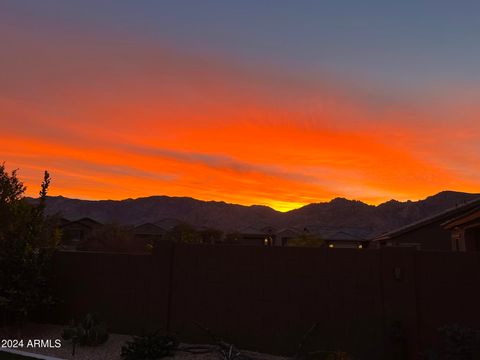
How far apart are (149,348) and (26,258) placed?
15.7 ft

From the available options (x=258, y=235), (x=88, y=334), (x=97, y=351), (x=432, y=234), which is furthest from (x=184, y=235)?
(x=258, y=235)

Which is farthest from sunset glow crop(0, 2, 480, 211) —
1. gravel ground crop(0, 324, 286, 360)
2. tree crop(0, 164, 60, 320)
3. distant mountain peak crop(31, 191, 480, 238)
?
distant mountain peak crop(31, 191, 480, 238)

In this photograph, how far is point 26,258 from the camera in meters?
12.0

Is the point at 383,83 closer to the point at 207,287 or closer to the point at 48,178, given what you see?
the point at 207,287

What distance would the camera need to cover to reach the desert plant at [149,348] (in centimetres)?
981

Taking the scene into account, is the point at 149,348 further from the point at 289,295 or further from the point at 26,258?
the point at 26,258

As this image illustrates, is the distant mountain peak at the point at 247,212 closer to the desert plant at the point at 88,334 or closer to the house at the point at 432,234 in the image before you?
the house at the point at 432,234

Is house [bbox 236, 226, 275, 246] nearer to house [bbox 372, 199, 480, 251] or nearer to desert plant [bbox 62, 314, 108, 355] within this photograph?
house [bbox 372, 199, 480, 251]

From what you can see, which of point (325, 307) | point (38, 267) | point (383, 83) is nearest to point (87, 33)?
point (38, 267)

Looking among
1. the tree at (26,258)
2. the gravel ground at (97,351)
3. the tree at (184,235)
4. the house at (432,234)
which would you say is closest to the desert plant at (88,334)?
the gravel ground at (97,351)

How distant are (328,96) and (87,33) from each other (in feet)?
35.3

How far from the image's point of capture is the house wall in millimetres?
9586

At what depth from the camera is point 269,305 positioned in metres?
10.7

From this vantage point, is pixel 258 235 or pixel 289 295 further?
pixel 258 235
